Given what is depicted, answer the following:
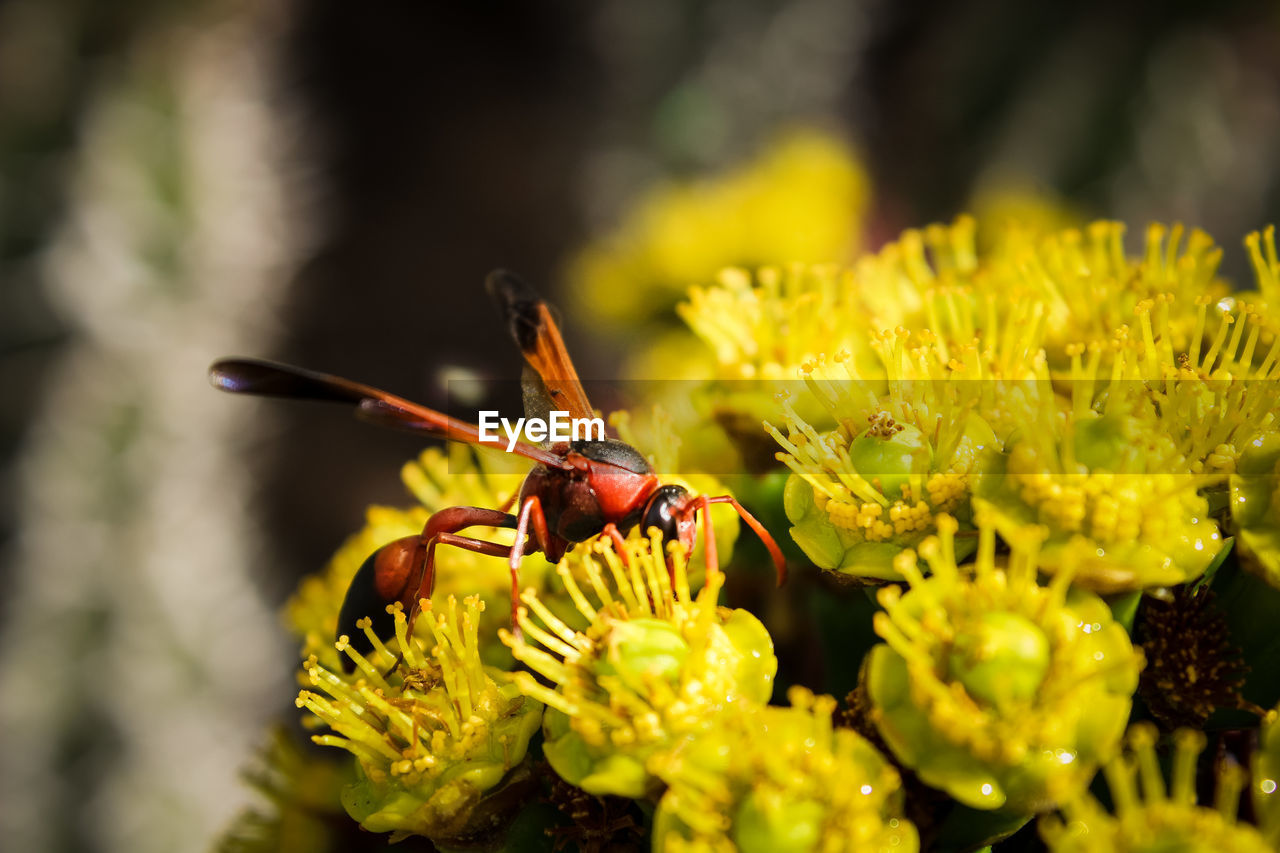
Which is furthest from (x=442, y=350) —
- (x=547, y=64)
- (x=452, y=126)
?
(x=547, y=64)

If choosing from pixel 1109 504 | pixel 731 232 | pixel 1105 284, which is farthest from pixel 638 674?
pixel 731 232

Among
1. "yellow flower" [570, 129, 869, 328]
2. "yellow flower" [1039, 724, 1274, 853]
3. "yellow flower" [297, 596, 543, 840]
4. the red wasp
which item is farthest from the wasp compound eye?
"yellow flower" [570, 129, 869, 328]

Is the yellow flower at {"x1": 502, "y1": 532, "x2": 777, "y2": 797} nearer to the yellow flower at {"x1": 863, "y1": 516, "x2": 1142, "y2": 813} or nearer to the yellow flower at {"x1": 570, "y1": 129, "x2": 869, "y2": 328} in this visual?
the yellow flower at {"x1": 863, "y1": 516, "x2": 1142, "y2": 813}

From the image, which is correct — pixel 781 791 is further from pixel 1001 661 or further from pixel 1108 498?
pixel 1108 498

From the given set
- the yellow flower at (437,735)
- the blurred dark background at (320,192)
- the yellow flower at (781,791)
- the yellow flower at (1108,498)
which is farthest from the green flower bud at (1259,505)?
the blurred dark background at (320,192)

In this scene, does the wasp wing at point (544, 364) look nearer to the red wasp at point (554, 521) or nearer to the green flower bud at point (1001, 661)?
the red wasp at point (554, 521)

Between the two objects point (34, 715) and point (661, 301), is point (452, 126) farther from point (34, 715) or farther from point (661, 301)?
point (34, 715)
